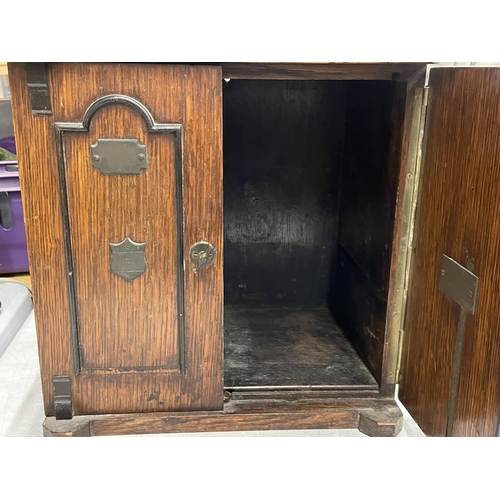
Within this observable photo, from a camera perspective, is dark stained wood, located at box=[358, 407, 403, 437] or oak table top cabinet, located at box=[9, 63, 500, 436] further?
dark stained wood, located at box=[358, 407, 403, 437]

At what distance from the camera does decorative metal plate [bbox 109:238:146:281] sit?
3.07ft

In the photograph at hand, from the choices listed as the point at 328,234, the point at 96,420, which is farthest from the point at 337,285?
the point at 96,420

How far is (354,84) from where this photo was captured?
1429 mm

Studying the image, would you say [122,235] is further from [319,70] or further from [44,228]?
[319,70]

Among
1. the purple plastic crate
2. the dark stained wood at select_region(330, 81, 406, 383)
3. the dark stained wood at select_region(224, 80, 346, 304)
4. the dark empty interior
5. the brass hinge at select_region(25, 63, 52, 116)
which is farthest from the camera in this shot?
the purple plastic crate

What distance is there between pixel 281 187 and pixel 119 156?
80cm

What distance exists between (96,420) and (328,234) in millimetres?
918

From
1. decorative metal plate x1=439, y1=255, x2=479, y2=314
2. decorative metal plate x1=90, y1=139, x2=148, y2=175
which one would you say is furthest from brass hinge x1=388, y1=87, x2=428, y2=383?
decorative metal plate x1=90, y1=139, x2=148, y2=175

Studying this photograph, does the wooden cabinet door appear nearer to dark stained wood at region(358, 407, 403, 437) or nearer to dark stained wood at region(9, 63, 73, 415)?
dark stained wood at region(9, 63, 73, 415)

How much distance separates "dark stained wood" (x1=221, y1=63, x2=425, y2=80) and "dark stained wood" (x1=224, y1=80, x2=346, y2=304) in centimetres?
56

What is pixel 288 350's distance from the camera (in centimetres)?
133

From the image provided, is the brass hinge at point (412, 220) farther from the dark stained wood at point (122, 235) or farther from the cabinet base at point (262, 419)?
the dark stained wood at point (122, 235)

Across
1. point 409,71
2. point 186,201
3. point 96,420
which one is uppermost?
point 409,71
